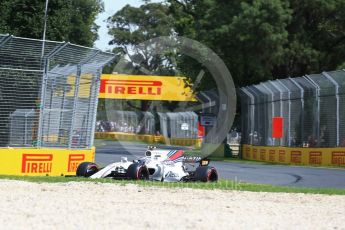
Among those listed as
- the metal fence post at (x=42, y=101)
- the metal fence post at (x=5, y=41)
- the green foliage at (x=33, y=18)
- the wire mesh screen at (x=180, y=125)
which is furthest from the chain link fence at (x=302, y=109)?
the wire mesh screen at (x=180, y=125)

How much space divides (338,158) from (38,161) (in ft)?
42.0

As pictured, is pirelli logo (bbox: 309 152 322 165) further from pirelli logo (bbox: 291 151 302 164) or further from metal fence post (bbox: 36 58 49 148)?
metal fence post (bbox: 36 58 49 148)

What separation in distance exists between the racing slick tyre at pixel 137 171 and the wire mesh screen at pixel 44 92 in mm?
3696

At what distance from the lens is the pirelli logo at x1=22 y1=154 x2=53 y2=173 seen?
18625 mm

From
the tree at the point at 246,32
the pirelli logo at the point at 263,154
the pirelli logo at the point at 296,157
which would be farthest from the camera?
the tree at the point at 246,32

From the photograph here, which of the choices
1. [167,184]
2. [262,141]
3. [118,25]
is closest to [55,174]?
[167,184]

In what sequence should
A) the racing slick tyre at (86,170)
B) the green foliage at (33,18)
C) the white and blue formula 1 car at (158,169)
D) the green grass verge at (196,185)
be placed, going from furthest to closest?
the green foliage at (33,18)
the racing slick tyre at (86,170)
the white and blue formula 1 car at (158,169)
the green grass verge at (196,185)

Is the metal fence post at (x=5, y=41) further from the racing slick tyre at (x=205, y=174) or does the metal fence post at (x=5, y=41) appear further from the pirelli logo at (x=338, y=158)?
the pirelli logo at (x=338, y=158)

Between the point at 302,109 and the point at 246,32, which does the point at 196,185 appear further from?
the point at 246,32

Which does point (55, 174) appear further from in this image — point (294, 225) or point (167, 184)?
point (294, 225)

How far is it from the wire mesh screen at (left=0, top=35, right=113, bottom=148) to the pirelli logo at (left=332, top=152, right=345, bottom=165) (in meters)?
10.8

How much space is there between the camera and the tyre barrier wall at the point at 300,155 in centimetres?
2733

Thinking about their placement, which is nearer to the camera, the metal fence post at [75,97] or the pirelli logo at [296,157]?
the metal fence post at [75,97]

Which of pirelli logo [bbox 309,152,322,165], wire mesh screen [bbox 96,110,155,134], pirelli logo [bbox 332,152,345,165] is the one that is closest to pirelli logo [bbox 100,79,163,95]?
wire mesh screen [bbox 96,110,155,134]
